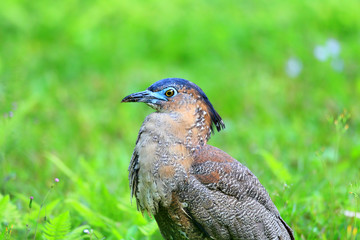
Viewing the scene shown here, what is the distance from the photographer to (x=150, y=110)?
8648 mm

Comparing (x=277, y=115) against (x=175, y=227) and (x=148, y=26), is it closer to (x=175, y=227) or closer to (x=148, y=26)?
(x=148, y=26)

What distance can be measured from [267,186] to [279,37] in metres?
5.79

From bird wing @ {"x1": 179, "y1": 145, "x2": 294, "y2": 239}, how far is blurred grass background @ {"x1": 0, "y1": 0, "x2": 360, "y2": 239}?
2.38ft

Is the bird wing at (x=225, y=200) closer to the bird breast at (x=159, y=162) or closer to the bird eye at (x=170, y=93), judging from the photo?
the bird breast at (x=159, y=162)

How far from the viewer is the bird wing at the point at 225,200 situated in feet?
13.1

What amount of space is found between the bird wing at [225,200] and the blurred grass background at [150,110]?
2.38 ft

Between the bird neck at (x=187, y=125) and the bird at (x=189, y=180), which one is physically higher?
the bird neck at (x=187, y=125)

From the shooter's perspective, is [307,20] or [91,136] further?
[307,20]

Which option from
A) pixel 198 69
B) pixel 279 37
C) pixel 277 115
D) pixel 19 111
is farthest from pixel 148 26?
pixel 19 111

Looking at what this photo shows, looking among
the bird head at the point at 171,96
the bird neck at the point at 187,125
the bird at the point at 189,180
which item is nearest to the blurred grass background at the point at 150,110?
the bird at the point at 189,180

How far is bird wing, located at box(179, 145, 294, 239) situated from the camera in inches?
157

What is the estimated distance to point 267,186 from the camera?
16.7 feet

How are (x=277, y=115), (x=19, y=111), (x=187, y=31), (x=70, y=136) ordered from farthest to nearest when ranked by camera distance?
(x=187, y=31) < (x=277, y=115) < (x=70, y=136) < (x=19, y=111)

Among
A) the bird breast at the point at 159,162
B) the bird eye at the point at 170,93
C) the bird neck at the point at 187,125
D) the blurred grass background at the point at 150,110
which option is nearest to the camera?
the bird breast at the point at 159,162
